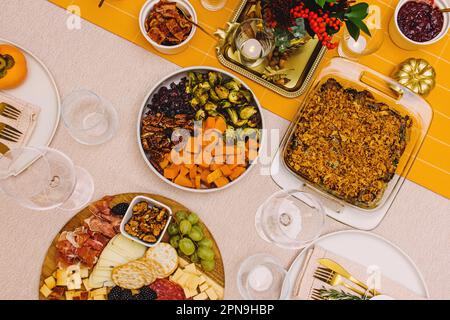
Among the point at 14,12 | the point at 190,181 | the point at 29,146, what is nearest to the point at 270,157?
the point at 190,181

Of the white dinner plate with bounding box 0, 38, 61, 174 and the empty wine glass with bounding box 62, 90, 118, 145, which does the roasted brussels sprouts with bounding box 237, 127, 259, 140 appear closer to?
the empty wine glass with bounding box 62, 90, 118, 145

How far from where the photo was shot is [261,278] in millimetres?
1268

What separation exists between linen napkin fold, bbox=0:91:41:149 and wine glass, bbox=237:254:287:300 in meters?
0.72

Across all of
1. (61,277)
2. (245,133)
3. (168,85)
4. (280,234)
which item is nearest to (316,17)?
(245,133)

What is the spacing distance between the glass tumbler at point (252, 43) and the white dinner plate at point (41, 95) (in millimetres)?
555

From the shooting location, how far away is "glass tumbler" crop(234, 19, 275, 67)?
49.6 inches

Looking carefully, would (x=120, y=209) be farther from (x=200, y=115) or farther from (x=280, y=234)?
(x=280, y=234)

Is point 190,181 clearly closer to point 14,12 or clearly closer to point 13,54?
point 13,54

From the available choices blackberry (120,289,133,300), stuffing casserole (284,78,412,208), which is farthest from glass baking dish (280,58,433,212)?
blackberry (120,289,133,300)

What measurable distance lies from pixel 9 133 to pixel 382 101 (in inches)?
42.9

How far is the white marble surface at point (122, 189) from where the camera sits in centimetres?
128

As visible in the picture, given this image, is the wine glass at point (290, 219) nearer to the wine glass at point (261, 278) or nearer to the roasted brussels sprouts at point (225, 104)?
the wine glass at point (261, 278)

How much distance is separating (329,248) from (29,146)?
91cm

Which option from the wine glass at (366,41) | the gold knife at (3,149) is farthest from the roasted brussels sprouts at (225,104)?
the gold knife at (3,149)
